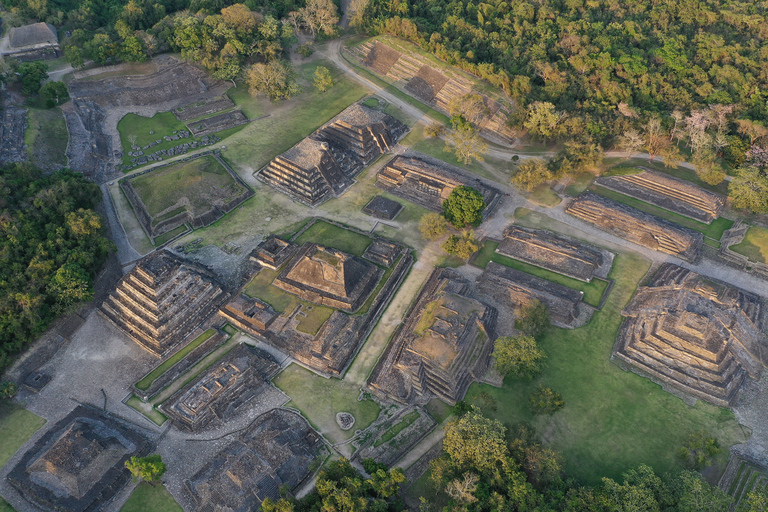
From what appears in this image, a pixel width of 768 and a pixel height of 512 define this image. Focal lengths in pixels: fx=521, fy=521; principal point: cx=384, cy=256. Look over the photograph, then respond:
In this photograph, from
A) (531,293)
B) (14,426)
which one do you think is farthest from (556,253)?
(14,426)

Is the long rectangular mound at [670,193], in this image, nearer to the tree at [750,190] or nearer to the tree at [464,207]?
the tree at [750,190]

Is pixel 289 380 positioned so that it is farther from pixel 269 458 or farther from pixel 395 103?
pixel 395 103

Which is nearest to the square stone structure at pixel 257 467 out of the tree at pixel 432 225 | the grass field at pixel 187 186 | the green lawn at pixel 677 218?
the tree at pixel 432 225

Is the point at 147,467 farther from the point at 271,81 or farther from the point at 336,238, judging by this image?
the point at 271,81

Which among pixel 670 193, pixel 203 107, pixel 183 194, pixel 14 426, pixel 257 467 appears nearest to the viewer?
pixel 257 467

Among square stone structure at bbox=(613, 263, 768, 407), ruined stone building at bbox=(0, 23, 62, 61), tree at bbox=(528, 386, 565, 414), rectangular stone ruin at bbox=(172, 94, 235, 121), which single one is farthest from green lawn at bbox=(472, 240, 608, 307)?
ruined stone building at bbox=(0, 23, 62, 61)

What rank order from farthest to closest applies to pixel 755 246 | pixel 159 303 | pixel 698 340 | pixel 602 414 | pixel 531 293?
pixel 755 246 < pixel 531 293 < pixel 159 303 < pixel 698 340 < pixel 602 414
